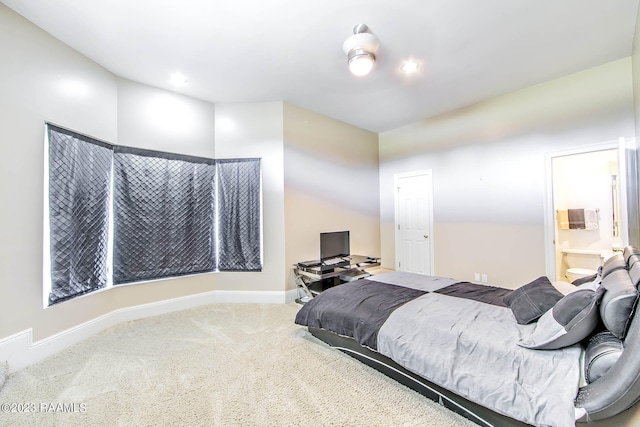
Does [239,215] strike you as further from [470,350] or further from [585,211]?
[585,211]

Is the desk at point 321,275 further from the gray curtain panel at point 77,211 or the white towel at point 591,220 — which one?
the white towel at point 591,220

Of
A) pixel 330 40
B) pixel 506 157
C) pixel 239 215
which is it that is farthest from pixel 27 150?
pixel 506 157

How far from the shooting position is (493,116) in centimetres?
387

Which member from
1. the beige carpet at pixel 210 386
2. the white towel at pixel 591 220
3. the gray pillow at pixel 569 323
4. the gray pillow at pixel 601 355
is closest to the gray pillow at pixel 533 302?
the gray pillow at pixel 569 323

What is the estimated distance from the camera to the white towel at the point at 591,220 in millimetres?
4203

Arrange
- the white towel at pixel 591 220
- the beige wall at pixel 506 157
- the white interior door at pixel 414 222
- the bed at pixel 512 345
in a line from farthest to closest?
the white interior door at pixel 414 222
the white towel at pixel 591 220
the beige wall at pixel 506 157
the bed at pixel 512 345

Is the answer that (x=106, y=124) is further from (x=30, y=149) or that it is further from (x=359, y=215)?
(x=359, y=215)

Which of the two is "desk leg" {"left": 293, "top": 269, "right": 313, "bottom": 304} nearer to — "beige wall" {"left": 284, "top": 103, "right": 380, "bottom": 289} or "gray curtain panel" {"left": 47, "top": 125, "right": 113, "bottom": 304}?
"beige wall" {"left": 284, "top": 103, "right": 380, "bottom": 289}

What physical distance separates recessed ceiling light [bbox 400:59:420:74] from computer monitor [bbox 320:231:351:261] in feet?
7.72

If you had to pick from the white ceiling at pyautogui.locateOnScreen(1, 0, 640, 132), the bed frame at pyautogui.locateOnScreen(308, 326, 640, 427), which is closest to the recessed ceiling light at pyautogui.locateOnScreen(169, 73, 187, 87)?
the white ceiling at pyautogui.locateOnScreen(1, 0, 640, 132)

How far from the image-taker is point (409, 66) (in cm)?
297

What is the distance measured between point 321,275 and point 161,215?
7.15 feet

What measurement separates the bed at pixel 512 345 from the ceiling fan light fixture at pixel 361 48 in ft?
7.05

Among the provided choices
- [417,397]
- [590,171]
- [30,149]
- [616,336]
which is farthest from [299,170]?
[590,171]
